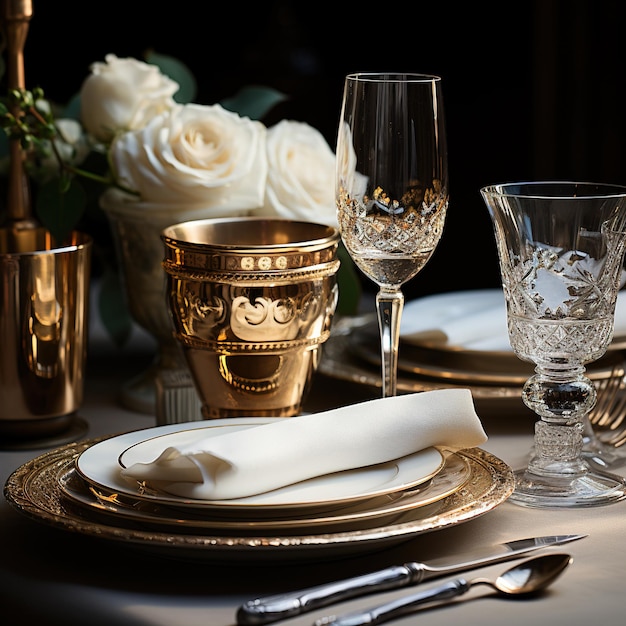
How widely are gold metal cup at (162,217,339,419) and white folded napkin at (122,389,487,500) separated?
11 centimetres

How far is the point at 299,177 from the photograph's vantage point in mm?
1066

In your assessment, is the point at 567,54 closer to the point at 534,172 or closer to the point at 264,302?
the point at 534,172

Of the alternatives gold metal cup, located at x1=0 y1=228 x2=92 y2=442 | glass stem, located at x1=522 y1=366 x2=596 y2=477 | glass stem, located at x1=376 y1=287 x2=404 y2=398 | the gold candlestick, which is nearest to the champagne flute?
glass stem, located at x1=376 y1=287 x2=404 y2=398

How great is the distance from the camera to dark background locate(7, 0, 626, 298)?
2.04 m

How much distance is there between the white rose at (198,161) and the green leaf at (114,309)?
0.20 m

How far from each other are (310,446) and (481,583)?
0.15m

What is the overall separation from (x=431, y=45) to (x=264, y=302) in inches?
64.3

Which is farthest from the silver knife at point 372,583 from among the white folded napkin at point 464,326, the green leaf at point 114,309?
the green leaf at point 114,309


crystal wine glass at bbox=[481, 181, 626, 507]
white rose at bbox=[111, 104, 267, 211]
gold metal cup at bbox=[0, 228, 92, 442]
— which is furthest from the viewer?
white rose at bbox=[111, 104, 267, 211]

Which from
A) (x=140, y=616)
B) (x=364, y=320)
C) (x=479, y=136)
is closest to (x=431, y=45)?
(x=479, y=136)

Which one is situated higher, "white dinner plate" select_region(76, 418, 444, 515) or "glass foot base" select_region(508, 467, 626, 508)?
"white dinner plate" select_region(76, 418, 444, 515)

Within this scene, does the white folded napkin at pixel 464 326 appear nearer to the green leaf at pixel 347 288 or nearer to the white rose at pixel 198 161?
the green leaf at pixel 347 288

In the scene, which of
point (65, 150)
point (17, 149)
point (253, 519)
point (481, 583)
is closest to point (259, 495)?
point (253, 519)

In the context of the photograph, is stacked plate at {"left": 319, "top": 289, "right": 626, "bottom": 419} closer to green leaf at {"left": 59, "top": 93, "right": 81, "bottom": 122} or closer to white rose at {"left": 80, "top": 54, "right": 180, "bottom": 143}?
white rose at {"left": 80, "top": 54, "right": 180, "bottom": 143}
